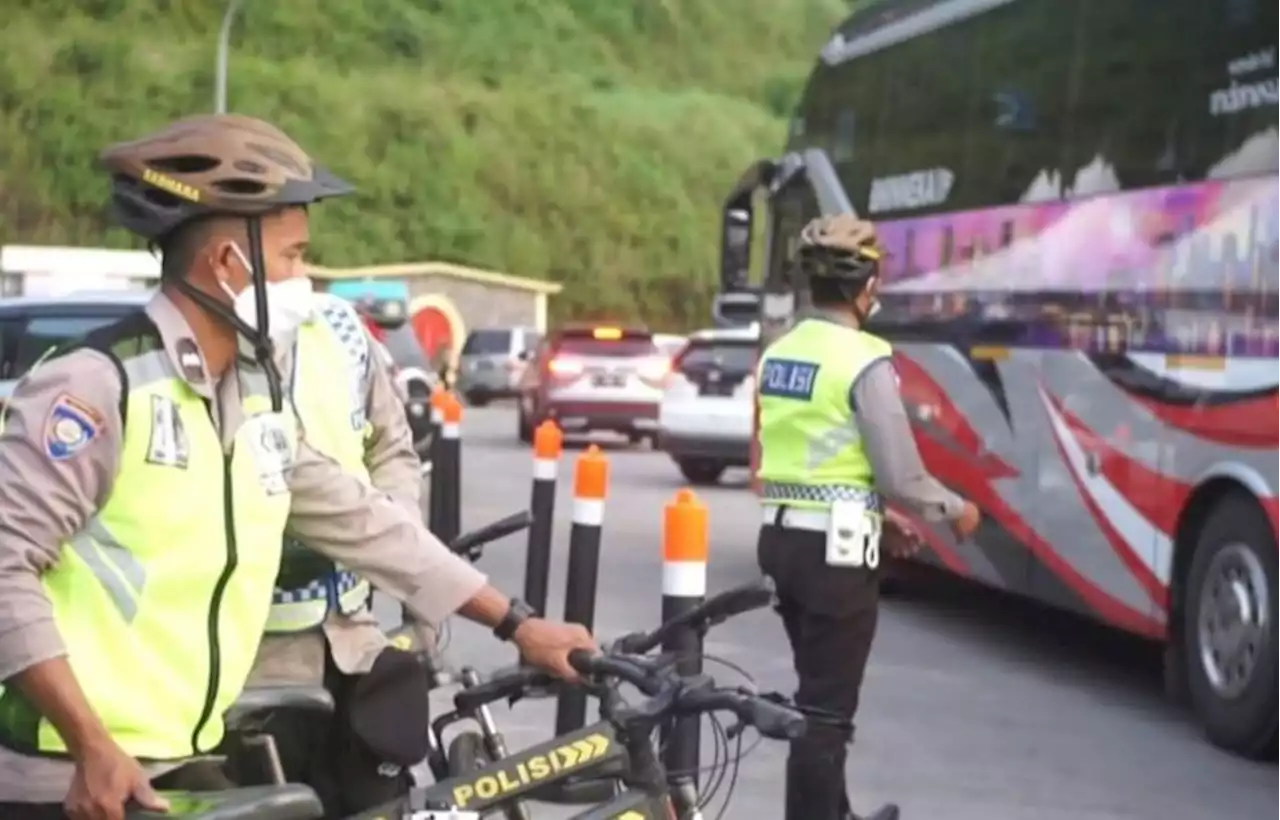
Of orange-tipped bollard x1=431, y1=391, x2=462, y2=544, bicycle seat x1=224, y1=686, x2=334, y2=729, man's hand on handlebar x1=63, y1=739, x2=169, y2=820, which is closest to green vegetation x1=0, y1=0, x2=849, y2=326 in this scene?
orange-tipped bollard x1=431, y1=391, x2=462, y2=544

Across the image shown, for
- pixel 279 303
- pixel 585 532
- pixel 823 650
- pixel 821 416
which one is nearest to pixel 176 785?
pixel 279 303

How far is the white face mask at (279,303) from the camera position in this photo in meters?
3.43

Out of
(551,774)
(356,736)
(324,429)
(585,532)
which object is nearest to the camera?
Result: (551,774)

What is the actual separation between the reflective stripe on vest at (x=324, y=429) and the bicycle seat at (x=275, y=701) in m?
0.29

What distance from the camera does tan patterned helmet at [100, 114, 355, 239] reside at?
341cm

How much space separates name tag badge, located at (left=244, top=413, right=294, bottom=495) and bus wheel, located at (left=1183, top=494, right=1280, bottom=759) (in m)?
5.99

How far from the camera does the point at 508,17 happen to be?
Answer: 77.0m

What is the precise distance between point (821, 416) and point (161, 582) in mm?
3407

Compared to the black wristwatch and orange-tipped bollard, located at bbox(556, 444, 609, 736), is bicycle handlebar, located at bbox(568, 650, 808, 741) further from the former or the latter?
orange-tipped bollard, located at bbox(556, 444, 609, 736)

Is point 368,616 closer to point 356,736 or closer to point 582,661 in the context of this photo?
point 356,736

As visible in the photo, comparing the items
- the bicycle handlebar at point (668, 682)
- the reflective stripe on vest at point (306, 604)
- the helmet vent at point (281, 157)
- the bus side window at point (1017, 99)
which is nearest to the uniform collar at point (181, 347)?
the helmet vent at point (281, 157)

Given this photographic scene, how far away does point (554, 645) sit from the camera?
3758 mm

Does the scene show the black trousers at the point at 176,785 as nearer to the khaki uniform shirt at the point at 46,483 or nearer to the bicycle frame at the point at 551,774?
the khaki uniform shirt at the point at 46,483

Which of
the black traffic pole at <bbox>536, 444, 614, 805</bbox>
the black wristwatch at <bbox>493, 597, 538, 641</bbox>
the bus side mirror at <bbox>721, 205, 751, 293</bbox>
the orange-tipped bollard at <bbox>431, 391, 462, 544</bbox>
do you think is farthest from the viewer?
the bus side mirror at <bbox>721, 205, 751, 293</bbox>
